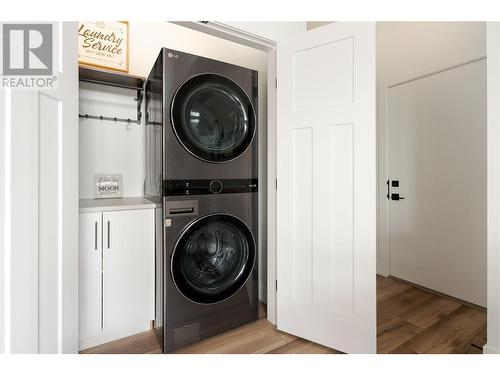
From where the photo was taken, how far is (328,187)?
5.57ft

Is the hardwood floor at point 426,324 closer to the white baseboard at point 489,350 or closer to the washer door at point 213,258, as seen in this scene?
the white baseboard at point 489,350

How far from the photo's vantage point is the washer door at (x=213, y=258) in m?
1.70

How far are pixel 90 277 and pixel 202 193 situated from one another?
2.76 feet

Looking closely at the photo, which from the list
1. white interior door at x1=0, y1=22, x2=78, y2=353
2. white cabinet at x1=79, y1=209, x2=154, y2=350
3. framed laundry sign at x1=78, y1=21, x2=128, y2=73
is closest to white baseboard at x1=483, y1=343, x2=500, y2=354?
white cabinet at x1=79, y1=209, x2=154, y2=350

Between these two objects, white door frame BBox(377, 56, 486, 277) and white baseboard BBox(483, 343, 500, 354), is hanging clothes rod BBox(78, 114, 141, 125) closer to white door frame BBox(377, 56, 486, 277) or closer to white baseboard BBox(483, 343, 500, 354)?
white door frame BBox(377, 56, 486, 277)

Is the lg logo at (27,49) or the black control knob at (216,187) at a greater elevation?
the lg logo at (27,49)

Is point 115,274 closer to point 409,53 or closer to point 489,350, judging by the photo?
point 489,350

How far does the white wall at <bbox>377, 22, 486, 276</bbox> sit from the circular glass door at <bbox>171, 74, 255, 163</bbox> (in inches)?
71.7

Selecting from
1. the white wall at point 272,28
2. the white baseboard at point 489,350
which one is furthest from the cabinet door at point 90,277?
the white baseboard at point 489,350

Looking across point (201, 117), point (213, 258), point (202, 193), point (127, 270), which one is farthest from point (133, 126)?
point (213, 258)

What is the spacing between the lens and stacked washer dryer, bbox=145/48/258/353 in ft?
5.39

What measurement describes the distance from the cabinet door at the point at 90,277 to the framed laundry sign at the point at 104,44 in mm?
Answer: 1174

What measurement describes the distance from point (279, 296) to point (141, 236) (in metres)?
1.05

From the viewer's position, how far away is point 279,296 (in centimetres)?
194
